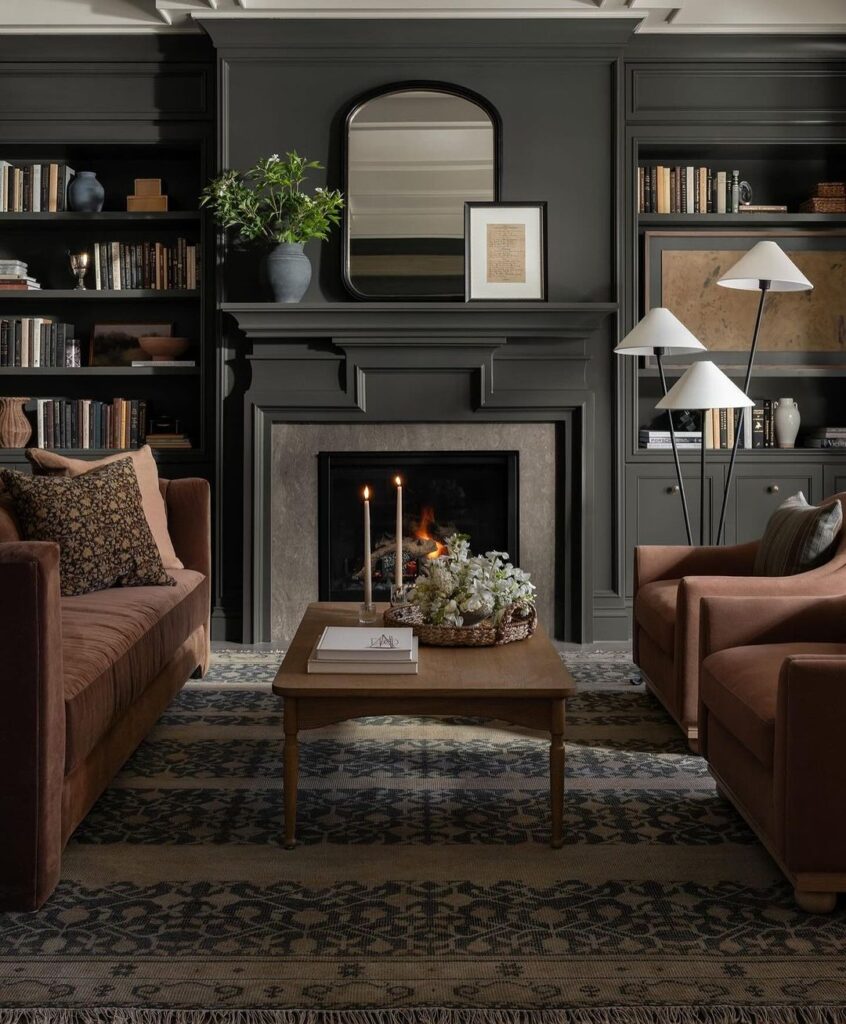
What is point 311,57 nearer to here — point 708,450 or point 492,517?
point 492,517

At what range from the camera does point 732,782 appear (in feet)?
8.11

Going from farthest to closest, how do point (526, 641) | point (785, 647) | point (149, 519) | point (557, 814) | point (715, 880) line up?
1. point (149, 519)
2. point (526, 641)
3. point (785, 647)
4. point (557, 814)
5. point (715, 880)

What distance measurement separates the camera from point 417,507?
16.3ft

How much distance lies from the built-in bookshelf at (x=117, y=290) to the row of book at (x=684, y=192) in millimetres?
2134

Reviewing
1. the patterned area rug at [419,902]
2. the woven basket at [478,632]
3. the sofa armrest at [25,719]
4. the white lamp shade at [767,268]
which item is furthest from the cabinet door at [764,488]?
the sofa armrest at [25,719]

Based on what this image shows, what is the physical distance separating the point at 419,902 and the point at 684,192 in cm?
393

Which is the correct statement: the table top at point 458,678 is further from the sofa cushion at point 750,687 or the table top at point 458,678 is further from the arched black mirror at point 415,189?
the arched black mirror at point 415,189

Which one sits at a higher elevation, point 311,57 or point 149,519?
point 311,57

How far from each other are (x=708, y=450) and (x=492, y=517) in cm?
109

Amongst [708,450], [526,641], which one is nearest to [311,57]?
[708,450]

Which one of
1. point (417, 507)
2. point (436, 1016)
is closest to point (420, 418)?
point (417, 507)

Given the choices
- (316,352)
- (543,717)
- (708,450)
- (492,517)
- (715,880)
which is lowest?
(715,880)

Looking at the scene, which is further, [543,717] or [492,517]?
[492,517]

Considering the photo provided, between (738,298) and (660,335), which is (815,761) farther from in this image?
(738,298)
